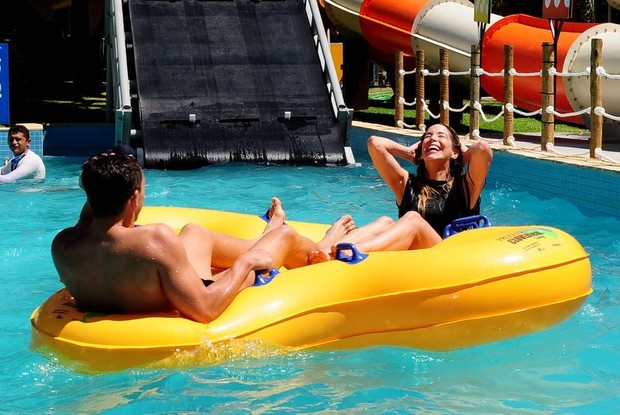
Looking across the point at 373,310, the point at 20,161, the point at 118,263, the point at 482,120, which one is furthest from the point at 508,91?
the point at 118,263

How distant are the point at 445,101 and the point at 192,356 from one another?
26.0 ft

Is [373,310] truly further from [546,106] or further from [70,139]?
[70,139]

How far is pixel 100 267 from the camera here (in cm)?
373

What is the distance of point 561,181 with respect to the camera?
26.8 feet

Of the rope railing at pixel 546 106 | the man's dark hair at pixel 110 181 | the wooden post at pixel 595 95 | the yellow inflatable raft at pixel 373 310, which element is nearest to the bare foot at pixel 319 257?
the yellow inflatable raft at pixel 373 310

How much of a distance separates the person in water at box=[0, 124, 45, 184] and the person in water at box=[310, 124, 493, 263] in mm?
4174

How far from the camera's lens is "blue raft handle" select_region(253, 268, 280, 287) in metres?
4.09

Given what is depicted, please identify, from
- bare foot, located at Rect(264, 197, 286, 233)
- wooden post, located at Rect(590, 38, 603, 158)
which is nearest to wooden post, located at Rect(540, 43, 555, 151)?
wooden post, located at Rect(590, 38, 603, 158)

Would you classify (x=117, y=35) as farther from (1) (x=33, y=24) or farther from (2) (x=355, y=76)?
(1) (x=33, y=24)

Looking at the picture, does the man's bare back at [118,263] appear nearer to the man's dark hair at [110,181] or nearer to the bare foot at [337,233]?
the man's dark hair at [110,181]

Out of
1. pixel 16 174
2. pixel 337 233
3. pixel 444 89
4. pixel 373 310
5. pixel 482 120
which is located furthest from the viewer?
pixel 482 120

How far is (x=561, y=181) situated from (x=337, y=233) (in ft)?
13.0

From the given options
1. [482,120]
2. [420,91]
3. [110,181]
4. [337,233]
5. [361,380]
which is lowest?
[482,120]

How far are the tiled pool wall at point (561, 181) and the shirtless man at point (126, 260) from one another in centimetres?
427
